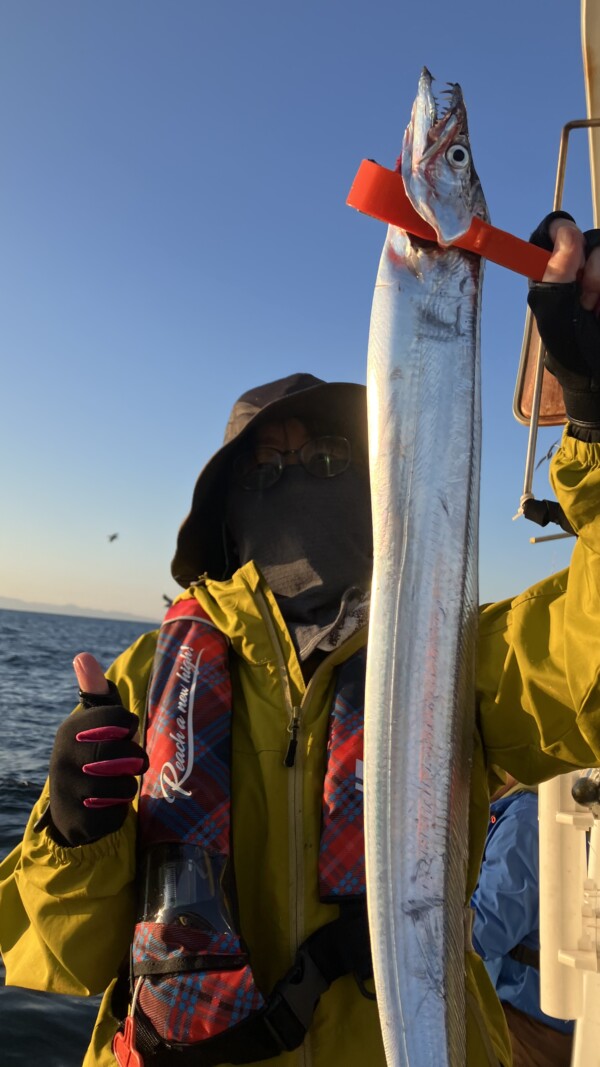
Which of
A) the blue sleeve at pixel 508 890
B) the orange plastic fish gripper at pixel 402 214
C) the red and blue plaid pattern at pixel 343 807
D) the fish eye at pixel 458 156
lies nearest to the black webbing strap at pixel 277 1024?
the red and blue plaid pattern at pixel 343 807

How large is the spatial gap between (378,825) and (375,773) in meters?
0.10

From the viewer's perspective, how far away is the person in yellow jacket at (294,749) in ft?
5.93

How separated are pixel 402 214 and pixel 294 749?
1630 mm

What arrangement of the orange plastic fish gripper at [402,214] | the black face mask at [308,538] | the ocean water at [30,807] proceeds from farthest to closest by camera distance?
the ocean water at [30,807] → the black face mask at [308,538] → the orange plastic fish gripper at [402,214]

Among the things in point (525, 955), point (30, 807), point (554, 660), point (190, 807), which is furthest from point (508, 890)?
point (30, 807)

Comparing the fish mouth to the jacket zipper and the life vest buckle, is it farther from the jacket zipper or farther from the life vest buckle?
the life vest buckle

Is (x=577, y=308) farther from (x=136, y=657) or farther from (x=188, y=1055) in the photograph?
(x=188, y=1055)

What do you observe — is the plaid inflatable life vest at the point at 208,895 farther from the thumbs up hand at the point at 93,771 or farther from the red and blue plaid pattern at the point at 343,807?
the thumbs up hand at the point at 93,771

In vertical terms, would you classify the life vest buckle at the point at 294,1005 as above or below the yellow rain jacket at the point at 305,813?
below

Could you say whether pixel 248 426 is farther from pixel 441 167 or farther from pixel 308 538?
pixel 441 167

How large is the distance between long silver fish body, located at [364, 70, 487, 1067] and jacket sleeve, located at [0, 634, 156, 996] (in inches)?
41.8

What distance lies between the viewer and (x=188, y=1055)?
199 cm

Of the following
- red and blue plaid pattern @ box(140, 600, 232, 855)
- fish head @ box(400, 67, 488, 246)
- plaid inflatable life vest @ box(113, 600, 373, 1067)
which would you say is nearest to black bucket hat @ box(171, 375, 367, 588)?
red and blue plaid pattern @ box(140, 600, 232, 855)

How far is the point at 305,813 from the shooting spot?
7.51 ft
